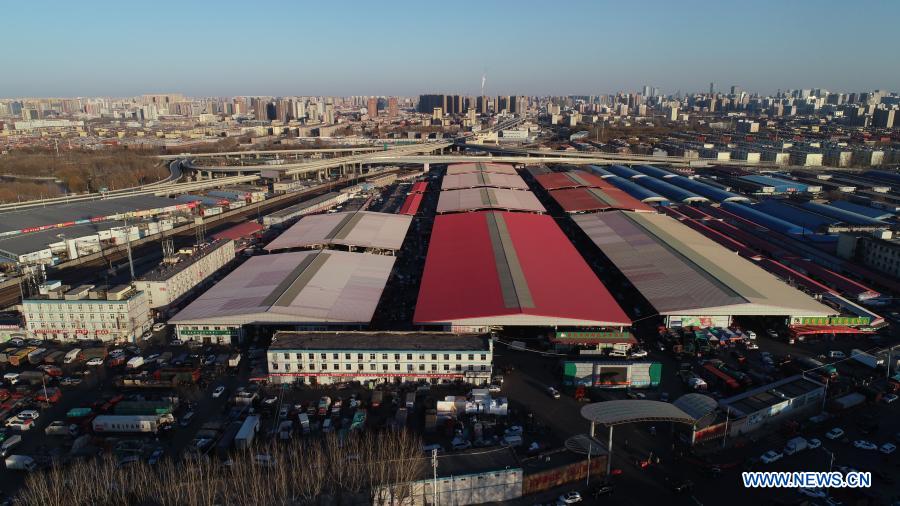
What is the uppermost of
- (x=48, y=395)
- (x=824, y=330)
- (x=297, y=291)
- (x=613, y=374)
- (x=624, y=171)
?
(x=624, y=171)

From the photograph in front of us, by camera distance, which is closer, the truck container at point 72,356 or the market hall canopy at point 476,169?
the truck container at point 72,356

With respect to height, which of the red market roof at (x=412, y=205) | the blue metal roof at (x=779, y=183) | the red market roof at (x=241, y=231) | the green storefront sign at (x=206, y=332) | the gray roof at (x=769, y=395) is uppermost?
the blue metal roof at (x=779, y=183)

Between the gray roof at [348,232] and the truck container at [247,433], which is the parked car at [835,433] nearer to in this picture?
the truck container at [247,433]

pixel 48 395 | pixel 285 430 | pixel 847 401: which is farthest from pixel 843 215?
pixel 48 395

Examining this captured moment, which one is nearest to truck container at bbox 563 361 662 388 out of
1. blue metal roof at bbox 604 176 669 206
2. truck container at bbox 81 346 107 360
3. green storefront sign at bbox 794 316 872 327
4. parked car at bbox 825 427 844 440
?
parked car at bbox 825 427 844 440

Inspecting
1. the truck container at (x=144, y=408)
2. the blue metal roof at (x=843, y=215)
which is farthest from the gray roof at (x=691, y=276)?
the truck container at (x=144, y=408)

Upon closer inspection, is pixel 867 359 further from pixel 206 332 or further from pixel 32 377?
pixel 32 377
